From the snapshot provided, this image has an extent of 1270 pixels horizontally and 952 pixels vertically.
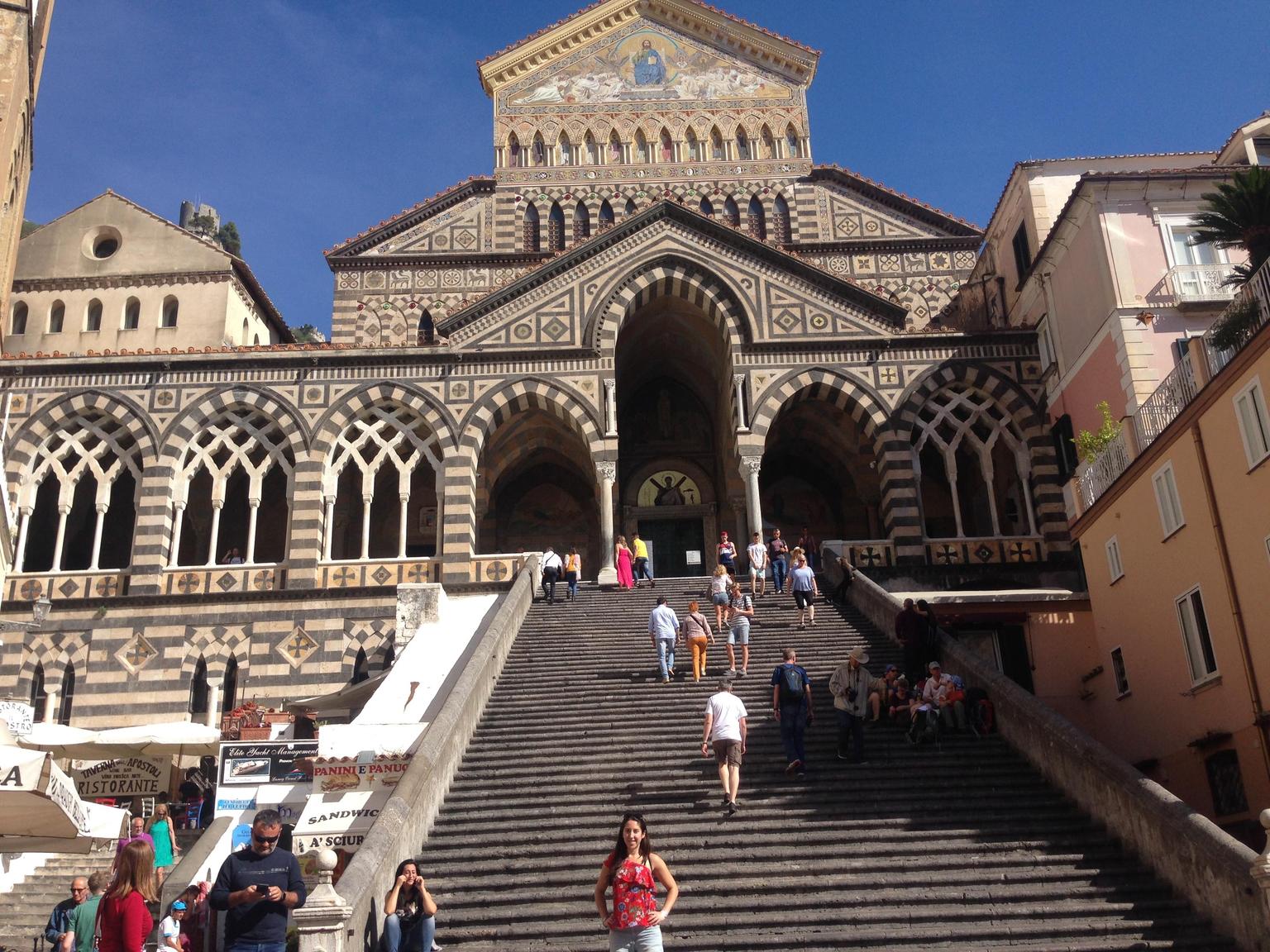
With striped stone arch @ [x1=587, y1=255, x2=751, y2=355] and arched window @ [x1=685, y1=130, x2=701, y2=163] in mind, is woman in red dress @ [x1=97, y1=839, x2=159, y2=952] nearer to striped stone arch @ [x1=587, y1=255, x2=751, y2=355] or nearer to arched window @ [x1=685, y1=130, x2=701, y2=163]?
striped stone arch @ [x1=587, y1=255, x2=751, y2=355]

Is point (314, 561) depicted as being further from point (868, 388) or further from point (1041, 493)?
point (1041, 493)

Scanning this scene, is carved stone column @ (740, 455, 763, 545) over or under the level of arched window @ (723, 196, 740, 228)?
under

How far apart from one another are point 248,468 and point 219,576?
291 centimetres

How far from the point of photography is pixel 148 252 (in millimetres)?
34844

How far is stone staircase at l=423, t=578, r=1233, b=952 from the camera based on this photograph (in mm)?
10969

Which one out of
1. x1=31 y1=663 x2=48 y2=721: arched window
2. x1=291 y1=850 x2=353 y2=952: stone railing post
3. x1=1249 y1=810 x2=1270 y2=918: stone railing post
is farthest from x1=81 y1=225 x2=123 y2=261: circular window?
x1=1249 y1=810 x2=1270 y2=918: stone railing post

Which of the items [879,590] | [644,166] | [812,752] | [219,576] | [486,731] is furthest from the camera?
[644,166]

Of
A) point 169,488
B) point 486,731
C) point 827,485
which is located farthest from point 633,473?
point 486,731

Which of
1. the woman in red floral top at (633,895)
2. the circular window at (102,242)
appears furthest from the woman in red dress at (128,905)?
the circular window at (102,242)

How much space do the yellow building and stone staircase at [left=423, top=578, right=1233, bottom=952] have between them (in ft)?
11.9

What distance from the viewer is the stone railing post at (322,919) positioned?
9.69 meters

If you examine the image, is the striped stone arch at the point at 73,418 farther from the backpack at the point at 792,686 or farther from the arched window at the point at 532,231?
the backpack at the point at 792,686

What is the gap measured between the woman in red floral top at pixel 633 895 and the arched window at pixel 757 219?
1220 inches

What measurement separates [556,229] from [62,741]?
23130 millimetres
